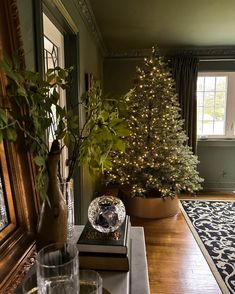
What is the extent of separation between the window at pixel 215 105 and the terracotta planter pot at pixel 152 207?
1.72m

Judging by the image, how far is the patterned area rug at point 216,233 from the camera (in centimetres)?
216

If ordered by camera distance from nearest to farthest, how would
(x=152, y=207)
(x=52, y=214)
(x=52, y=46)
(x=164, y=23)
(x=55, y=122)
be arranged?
1. (x=52, y=214)
2. (x=55, y=122)
3. (x=52, y=46)
4. (x=164, y=23)
5. (x=152, y=207)

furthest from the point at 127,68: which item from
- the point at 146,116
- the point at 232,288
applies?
the point at 232,288

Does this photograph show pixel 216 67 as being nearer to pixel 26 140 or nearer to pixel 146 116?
pixel 146 116

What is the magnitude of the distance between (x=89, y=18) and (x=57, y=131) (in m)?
2.36

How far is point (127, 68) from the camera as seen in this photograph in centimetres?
459

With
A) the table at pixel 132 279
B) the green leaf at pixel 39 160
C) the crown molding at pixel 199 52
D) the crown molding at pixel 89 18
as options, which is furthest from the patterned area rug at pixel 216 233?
the crown molding at pixel 89 18

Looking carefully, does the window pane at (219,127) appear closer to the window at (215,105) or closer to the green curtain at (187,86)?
the window at (215,105)

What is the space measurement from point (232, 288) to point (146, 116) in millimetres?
2223

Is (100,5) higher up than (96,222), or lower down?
higher up

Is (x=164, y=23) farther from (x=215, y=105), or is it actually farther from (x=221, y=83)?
(x=215, y=105)

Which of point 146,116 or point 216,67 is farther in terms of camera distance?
point 216,67

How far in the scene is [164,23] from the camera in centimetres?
318

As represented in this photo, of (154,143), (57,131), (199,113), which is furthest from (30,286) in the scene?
(199,113)
